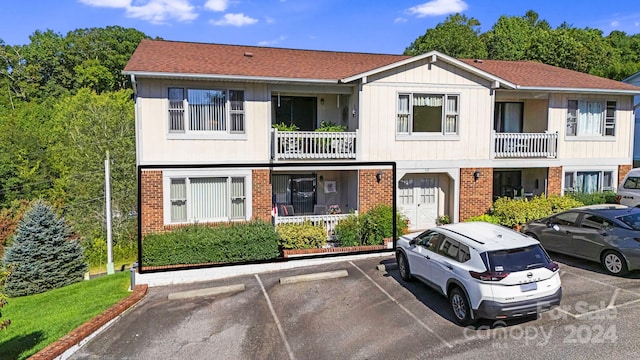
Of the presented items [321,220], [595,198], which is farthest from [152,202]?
[595,198]

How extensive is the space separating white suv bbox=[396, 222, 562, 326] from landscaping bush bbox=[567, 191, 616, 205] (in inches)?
444

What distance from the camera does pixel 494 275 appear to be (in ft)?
25.7

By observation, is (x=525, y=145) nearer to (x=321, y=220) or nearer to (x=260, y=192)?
(x=321, y=220)

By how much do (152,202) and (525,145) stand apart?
1487 cm

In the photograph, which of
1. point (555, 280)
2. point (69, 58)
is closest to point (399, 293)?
point (555, 280)

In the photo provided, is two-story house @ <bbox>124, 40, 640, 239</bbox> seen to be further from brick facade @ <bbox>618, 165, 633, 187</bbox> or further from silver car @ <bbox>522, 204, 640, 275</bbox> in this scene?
silver car @ <bbox>522, 204, 640, 275</bbox>

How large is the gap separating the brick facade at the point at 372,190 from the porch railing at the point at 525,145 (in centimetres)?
493

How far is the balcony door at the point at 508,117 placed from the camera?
774 inches

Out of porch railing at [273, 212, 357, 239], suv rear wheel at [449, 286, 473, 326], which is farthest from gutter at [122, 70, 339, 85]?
suv rear wheel at [449, 286, 473, 326]

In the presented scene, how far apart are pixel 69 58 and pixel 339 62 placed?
58.2m

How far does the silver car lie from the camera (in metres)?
10.8

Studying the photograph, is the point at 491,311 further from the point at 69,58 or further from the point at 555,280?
the point at 69,58

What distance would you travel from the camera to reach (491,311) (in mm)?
7801

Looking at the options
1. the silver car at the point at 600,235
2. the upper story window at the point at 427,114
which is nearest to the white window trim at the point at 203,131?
the upper story window at the point at 427,114
